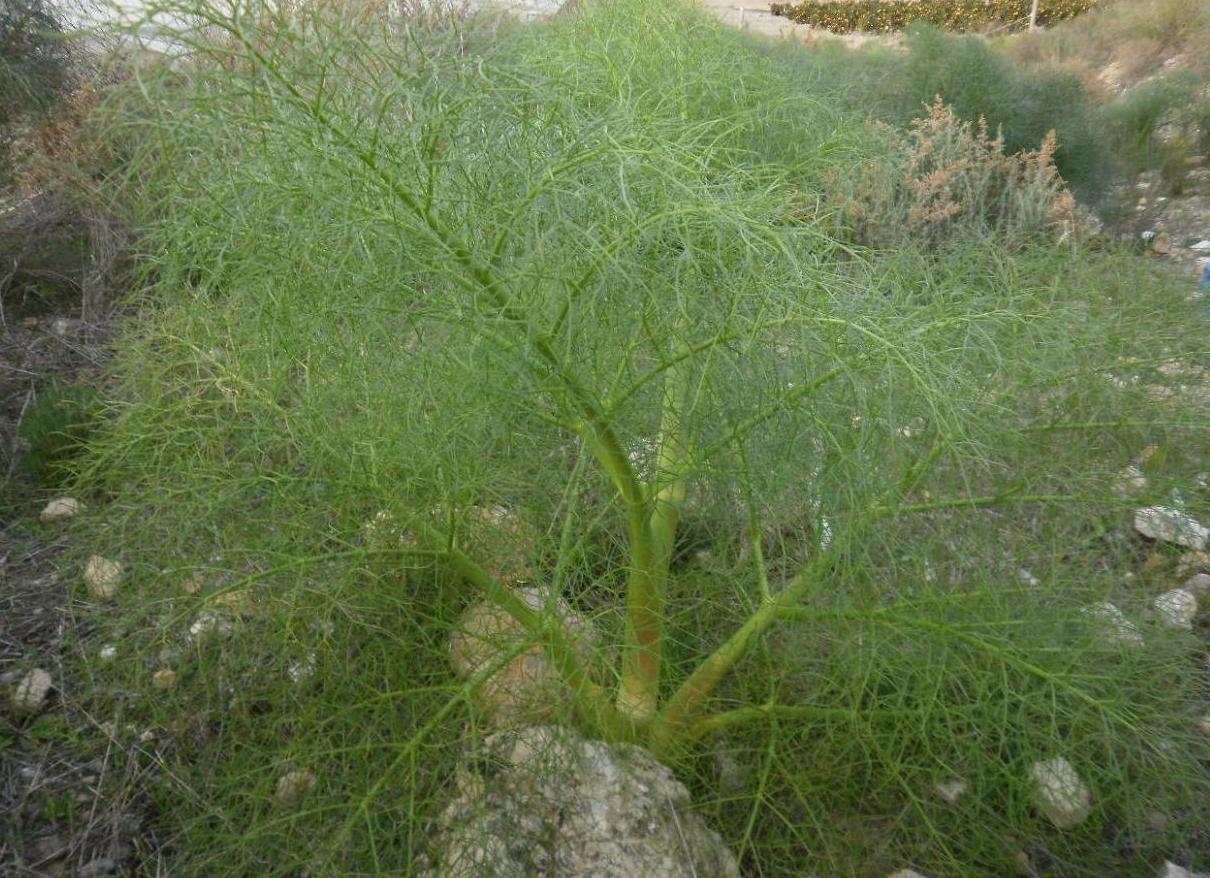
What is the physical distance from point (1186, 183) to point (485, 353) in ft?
22.5

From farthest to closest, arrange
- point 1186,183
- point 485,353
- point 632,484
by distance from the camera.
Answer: point 1186,183 → point 632,484 → point 485,353

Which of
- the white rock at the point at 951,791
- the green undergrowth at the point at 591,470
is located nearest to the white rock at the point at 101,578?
the green undergrowth at the point at 591,470

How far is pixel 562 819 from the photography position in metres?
1.74

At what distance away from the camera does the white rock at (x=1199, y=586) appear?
2.72 metres

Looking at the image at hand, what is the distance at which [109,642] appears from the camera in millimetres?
2404

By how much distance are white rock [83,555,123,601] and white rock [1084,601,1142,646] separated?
213 cm

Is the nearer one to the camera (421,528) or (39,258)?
(421,528)

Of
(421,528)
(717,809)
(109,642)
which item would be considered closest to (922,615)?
(717,809)

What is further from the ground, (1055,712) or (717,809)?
(1055,712)

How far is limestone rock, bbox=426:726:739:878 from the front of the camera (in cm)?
170

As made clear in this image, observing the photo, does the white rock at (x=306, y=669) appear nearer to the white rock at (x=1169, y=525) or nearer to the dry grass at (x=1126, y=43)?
the white rock at (x=1169, y=525)

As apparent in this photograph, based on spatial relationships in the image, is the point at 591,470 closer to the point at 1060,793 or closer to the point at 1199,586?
the point at 1060,793

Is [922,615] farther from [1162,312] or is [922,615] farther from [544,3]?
[544,3]

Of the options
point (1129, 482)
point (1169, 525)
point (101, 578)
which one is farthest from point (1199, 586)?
point (101, 578)
